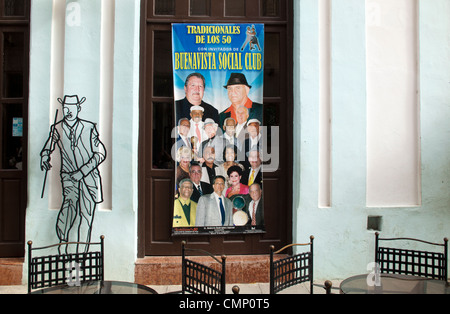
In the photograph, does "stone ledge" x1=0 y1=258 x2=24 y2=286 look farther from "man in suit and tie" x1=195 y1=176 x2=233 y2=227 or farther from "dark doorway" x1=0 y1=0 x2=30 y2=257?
"man in suit and tie" x1=195 y1=176 x2=233 y2=227

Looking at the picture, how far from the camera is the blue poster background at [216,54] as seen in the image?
4938 mm

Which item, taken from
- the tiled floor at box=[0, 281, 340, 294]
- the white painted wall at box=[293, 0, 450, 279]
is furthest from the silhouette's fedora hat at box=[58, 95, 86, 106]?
the white painted wall at box=[293, 0, 450, 279]

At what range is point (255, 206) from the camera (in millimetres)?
4984

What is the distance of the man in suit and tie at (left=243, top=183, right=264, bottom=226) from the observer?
4.98 m

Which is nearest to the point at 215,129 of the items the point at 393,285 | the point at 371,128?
the point at 371,128

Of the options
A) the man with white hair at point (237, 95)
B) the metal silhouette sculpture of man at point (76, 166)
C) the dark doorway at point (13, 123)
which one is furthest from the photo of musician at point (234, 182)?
the dark doorway at point (13, 123)

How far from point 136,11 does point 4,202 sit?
9.91 ft

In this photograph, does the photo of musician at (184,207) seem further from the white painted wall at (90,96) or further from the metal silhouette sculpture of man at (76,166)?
the metal silhouette sculpture of man at (76,166)

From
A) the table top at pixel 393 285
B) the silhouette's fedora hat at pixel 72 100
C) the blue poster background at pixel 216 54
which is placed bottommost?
the table top at pixel 393 285

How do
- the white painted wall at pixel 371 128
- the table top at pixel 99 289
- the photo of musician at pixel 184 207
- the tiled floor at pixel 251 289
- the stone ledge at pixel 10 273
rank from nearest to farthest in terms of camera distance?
the table top at pixel 99 289 → the tiled floor at pixel 251 289 → the stone ledge at pixel 10 273 → the white painted wall at pixel 371 128 → the photo of musician at pixel 184 207

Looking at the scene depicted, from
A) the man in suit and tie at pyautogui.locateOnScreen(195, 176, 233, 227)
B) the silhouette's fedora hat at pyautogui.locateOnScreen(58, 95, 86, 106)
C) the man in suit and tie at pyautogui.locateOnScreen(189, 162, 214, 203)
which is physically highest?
the silhouette's fedora hat at pyautogui.locateOnScreen(58, 95, 86, 106)

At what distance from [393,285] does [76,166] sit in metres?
3.73

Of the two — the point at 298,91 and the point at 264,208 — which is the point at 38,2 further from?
the point at 264,208

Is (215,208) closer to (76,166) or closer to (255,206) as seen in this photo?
(255,206)
